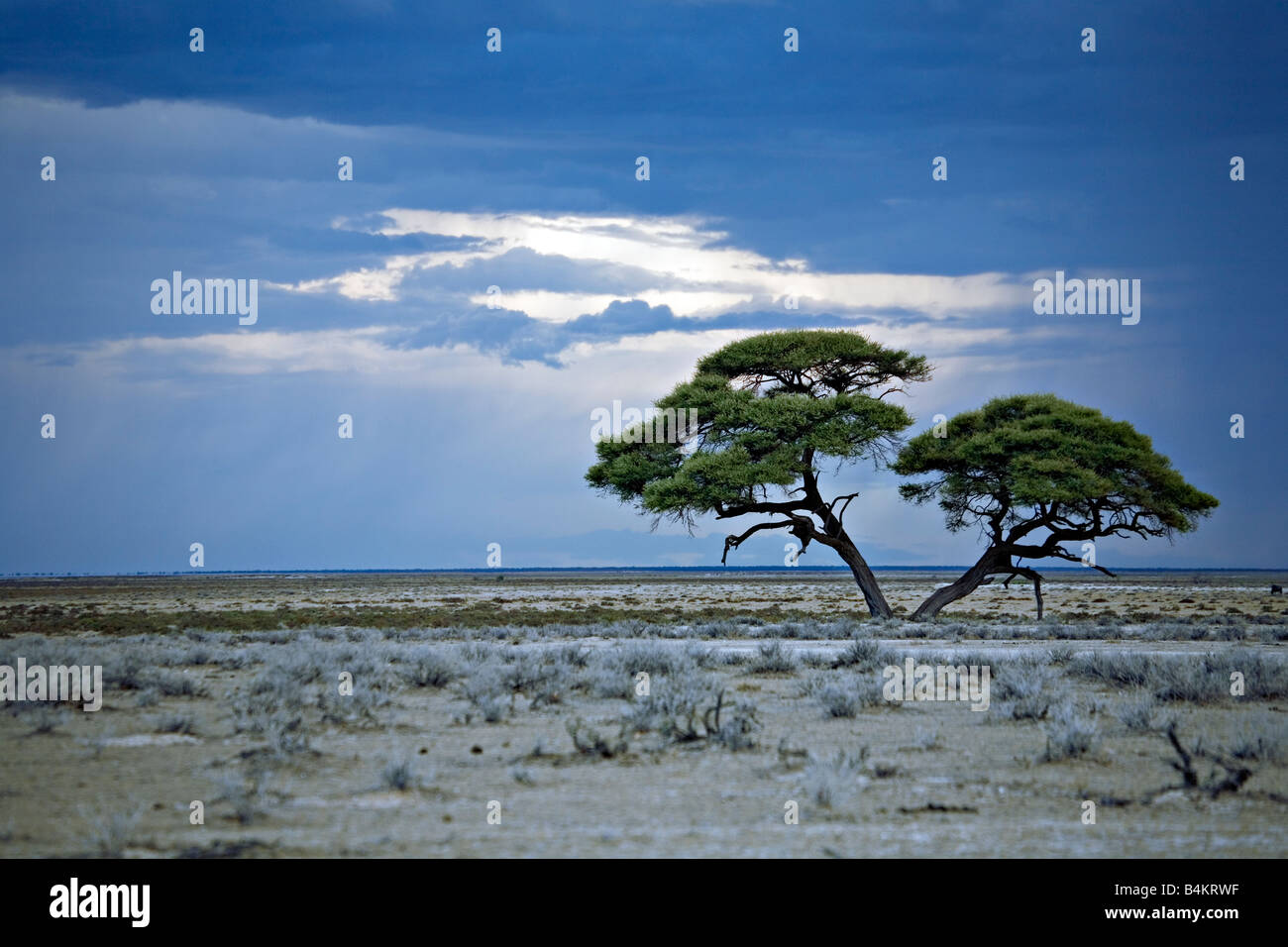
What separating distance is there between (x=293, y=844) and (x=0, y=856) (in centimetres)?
197

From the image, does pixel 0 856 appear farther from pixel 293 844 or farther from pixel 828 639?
pixel 828 639

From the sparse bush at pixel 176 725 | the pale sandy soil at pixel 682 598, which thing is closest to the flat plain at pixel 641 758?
the sparse bush at pixel 176 725

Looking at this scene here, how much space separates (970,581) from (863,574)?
326 cm

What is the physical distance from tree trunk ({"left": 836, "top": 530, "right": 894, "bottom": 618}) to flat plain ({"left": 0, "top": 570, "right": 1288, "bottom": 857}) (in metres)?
12.2

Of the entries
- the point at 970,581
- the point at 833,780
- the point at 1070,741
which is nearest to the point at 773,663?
the point at 1070,741

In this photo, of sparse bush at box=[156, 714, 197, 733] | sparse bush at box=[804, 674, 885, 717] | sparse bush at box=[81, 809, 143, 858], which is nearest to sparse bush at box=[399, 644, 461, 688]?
sparse bush at box=[156, 714, 197, 733]

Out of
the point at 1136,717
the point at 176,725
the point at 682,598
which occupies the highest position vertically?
the point at 176,725

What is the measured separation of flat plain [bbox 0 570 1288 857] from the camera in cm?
738

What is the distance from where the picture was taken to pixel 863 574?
31.0 m

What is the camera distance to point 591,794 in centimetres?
859

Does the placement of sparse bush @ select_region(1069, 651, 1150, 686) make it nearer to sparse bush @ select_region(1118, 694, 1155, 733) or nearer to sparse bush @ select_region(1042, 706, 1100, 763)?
sparse bush @ select_region(1118, 694, 1155, 733)

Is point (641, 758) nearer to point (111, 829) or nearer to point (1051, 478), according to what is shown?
point (111, 829)

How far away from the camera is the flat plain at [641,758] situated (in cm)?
738
